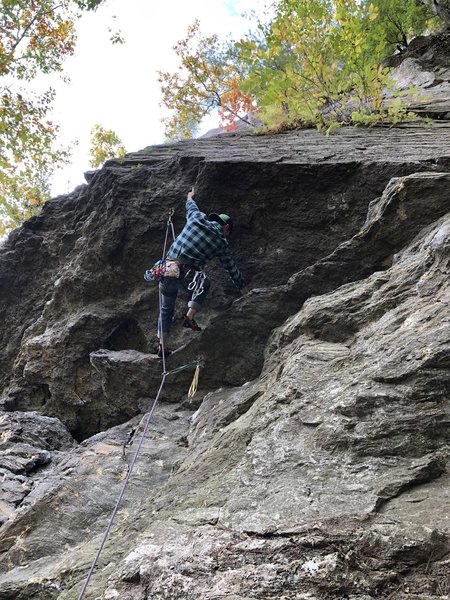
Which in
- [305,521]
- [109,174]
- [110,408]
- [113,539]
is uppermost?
[109,174]

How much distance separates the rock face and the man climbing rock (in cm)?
48

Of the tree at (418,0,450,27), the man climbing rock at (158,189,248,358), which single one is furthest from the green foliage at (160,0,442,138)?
the tree at (418,0,450,27)

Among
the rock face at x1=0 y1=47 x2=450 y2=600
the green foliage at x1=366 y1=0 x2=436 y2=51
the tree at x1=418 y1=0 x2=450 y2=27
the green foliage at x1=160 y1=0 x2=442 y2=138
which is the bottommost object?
the rock face at x1=0 y1=47 x2=450 y2=600

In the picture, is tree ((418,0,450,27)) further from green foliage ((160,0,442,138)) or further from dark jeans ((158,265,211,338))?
dark jeans ((158,265,211,338))

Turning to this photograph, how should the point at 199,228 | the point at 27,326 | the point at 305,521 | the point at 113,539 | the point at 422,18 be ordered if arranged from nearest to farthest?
the point at 305,521, the point at 113,539, the point at 199,228, the point at 27,326, the point at 422,18

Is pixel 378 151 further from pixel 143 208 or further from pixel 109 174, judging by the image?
pixel 109 174

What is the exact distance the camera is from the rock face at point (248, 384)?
3.26 metres

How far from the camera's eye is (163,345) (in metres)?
7.43

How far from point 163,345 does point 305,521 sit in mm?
4485

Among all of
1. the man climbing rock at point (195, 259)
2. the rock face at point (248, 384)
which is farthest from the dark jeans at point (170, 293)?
the rock face at point (248, 384)

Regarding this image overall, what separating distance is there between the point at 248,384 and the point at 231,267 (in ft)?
6.18

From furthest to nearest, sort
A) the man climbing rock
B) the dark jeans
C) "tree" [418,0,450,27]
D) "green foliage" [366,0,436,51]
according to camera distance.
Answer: "green foliage" [366,0,436,51] → "tree" [418,0,450,27] → the dark jeans → the man climbing rock

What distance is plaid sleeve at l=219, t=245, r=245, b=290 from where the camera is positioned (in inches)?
292

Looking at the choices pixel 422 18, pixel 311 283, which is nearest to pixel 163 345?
pixel 311 283
